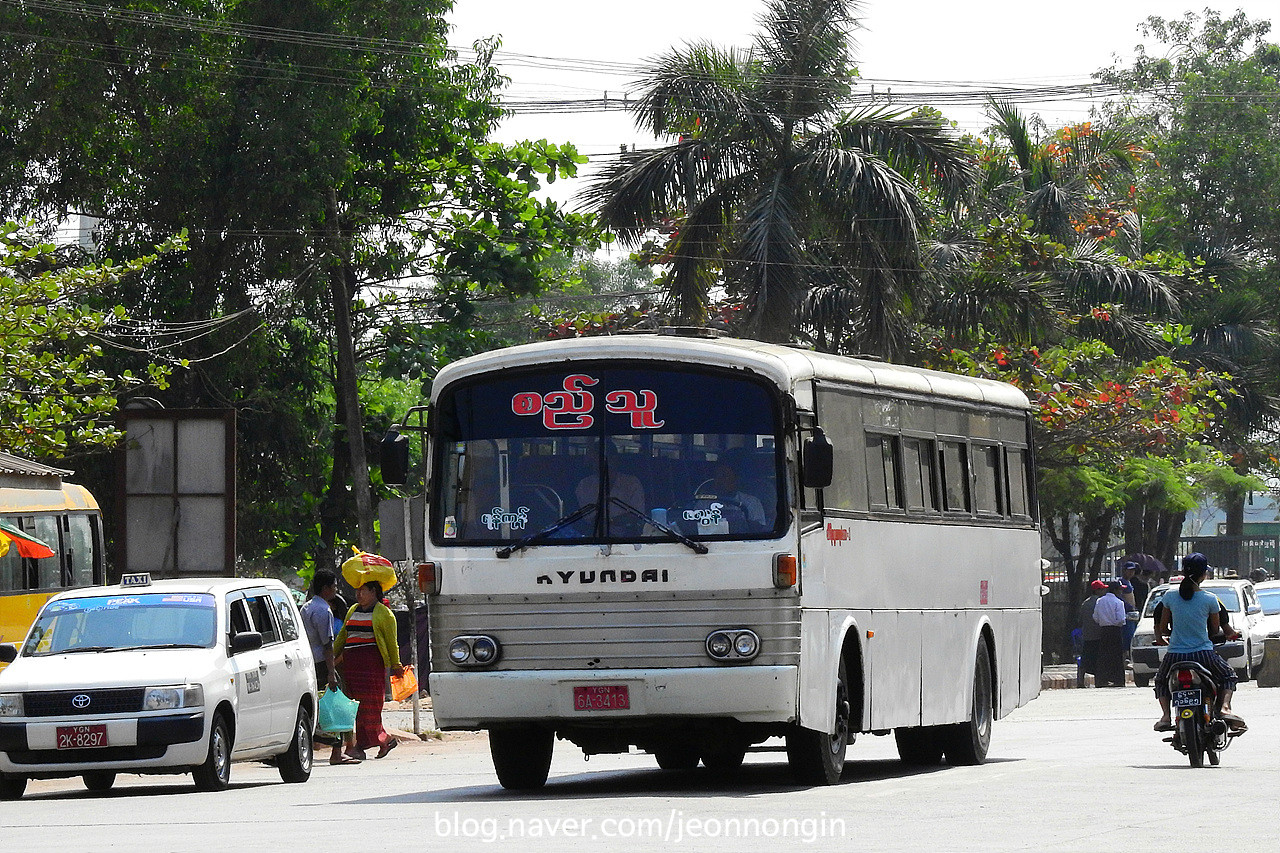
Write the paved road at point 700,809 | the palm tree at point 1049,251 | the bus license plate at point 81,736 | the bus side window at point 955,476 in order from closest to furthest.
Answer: the paved road at point 700,809 → the bus license plate at point 81,736 → the bus side window at point 955,476 → the palm tree at point 1049,251

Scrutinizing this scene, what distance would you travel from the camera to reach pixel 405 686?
75.5ft

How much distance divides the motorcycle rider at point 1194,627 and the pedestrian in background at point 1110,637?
16353 millimetres

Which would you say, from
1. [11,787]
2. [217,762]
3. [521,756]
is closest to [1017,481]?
[521,756]

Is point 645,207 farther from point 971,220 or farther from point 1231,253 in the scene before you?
point 1231,253

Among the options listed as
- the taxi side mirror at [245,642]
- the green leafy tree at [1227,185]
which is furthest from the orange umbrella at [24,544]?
the green leafy tree at [1227,185]

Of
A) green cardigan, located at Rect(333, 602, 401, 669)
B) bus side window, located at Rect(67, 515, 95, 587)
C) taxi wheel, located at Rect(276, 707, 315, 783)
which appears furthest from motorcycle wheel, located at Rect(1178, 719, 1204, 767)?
bus side window, located at Rect(67, 515, 95, 587)

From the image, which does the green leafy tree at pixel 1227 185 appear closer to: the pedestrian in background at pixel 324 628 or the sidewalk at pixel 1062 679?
the sidewalk at pixel 1062 679

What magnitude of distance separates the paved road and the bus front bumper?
0.53 m

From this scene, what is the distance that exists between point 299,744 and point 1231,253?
37.1 meters

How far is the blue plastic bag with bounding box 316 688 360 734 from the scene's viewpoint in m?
19.3

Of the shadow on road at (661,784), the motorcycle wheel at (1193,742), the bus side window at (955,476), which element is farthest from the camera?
the bus side window at (955,476)

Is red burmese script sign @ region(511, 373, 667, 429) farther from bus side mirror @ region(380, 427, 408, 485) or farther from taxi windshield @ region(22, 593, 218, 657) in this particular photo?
taxi windshield @ region(22, 593, 218, 657)

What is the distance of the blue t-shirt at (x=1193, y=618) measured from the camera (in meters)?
16.4

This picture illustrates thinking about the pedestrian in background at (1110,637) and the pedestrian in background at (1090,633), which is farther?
the pedestrian in background at (1090,633)
